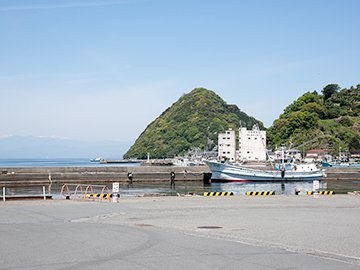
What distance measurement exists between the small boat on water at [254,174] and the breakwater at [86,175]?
2.89 meters

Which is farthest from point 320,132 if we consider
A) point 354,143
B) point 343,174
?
point 343,174

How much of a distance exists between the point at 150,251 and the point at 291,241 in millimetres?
4024

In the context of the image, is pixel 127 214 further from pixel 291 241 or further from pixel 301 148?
pixel 301 148

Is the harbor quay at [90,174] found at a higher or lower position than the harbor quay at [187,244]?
lower

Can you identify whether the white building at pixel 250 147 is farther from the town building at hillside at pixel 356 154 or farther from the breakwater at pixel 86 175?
the breakwater at pixel 86 175

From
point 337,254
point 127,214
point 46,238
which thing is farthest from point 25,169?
point 337,254

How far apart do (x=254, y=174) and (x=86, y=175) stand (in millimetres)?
31628

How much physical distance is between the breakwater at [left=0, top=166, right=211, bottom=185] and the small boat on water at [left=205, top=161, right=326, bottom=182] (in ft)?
9.48

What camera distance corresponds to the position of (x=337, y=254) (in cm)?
859

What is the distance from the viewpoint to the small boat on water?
233 ft

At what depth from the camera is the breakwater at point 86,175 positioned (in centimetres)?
5872

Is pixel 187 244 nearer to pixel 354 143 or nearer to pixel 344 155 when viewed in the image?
pixel 344 155

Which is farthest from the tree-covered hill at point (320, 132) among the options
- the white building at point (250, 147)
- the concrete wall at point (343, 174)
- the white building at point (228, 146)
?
the concrete wall at point (343, 174)

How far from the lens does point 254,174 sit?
72.1 metres
